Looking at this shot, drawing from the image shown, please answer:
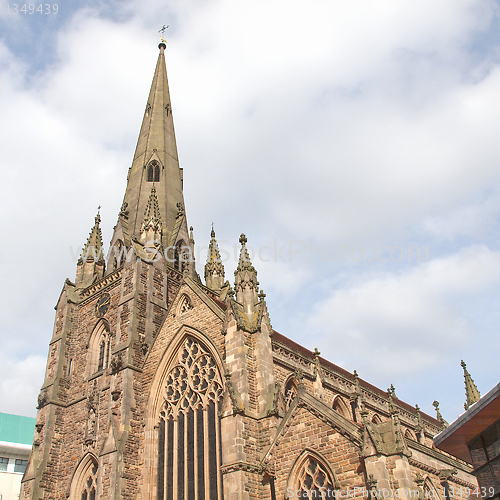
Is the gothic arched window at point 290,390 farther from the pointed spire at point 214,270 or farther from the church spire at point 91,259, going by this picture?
the church spire at point 91,259

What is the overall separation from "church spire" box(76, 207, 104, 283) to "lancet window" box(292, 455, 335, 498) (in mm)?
15956

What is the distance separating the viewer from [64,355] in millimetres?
23031

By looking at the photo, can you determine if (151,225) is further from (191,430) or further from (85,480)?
(85,480)

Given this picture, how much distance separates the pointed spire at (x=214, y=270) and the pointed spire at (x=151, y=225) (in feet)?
16.0

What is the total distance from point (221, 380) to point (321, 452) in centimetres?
439

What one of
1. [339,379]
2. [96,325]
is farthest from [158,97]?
[339,379]

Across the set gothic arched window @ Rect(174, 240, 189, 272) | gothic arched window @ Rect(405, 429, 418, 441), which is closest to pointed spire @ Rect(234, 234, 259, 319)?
gothic arched window @ Rect(174, 240, 189, 272)

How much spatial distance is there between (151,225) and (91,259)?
15.0 feet

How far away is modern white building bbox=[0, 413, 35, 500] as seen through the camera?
3238 cm

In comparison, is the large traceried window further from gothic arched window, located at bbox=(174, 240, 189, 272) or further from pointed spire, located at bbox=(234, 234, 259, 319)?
gothic arched window, located at bbox=(174, 240, 189, 272)

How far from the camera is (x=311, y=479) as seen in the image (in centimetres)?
1404

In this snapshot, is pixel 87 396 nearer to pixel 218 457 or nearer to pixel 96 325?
pixel 96 325

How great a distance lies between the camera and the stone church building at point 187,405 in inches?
553

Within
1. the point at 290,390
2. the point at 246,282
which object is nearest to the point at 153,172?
the point at 246,282
